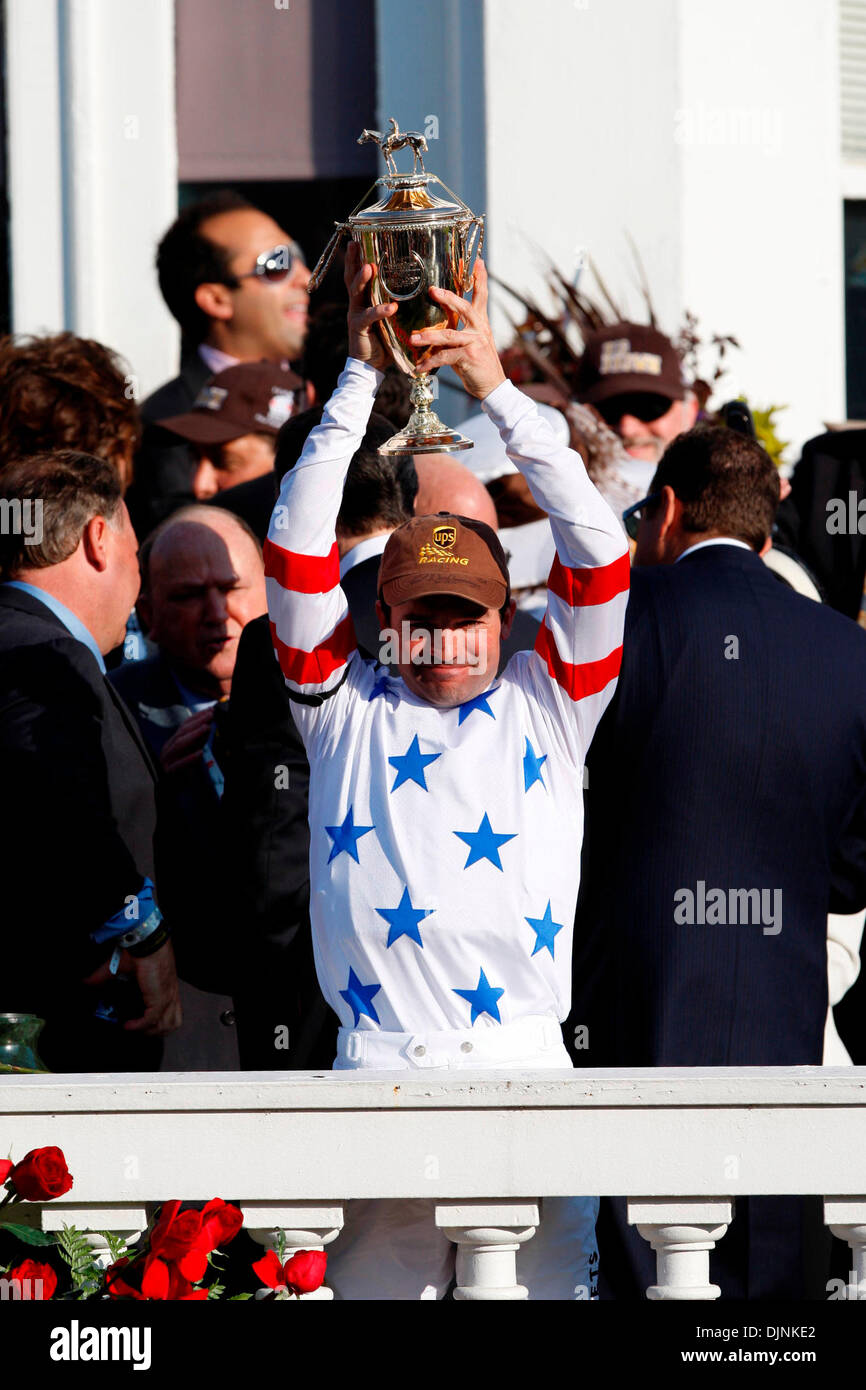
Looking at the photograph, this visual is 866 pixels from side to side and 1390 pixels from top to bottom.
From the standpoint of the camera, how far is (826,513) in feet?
16.6

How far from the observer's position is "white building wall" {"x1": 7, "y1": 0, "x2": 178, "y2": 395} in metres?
6.98

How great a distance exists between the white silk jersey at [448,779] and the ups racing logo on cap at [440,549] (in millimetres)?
139

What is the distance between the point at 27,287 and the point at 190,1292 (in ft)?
17.2

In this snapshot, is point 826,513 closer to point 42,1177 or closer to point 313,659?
point 313,659

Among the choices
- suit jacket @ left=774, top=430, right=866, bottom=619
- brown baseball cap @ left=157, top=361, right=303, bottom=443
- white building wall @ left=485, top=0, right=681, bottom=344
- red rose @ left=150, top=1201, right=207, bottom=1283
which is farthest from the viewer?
white building wall @ left=485, top=0, right=681, bottom=344

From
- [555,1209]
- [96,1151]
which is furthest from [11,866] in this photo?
[555,1209]

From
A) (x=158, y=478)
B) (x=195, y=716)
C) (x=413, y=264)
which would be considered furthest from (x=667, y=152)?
(x=413, y=264)

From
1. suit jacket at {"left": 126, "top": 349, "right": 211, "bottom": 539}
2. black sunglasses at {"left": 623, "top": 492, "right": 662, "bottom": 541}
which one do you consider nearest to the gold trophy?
black sunglasses at {"left": 623, "top": 492, "right": 662, "bottom": 541}

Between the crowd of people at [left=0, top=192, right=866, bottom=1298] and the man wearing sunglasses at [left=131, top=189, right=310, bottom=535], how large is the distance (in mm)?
1043

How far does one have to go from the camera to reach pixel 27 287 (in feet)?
23.1

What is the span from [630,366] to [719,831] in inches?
89.8

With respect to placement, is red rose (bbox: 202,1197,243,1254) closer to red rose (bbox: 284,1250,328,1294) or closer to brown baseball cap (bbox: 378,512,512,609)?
red rose (bbox: 284,1250,328,1294)

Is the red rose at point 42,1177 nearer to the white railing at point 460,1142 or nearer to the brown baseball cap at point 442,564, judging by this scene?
the white railing at point 460,1142
